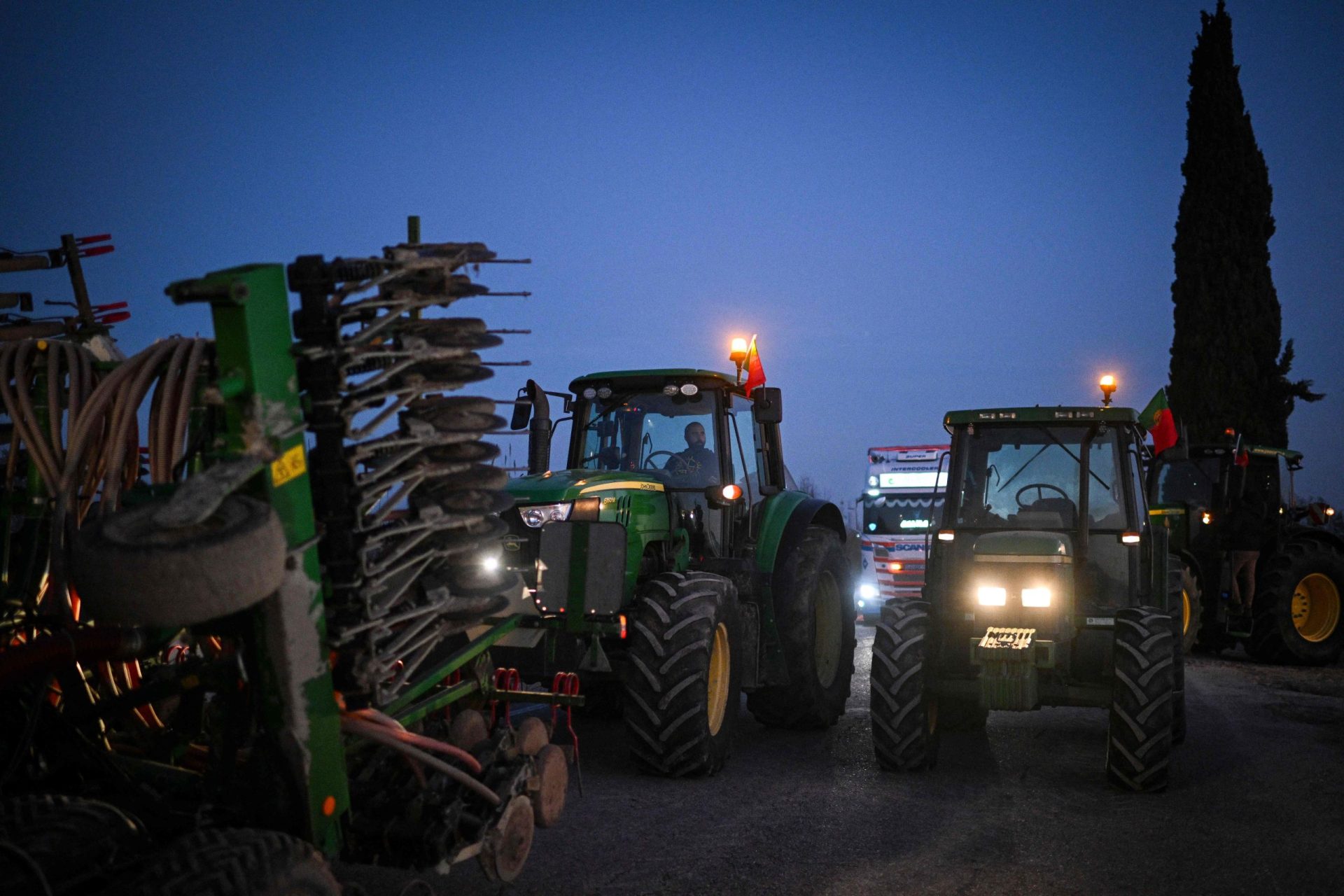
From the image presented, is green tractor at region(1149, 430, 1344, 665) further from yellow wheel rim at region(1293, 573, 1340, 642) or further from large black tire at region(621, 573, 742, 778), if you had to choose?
large black tire at region(621, 573, 742, 778)

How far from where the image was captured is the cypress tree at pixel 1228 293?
2130 cm

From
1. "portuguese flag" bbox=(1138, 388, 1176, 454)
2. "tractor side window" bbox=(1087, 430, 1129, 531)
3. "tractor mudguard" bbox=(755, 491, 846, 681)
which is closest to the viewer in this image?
"tractor side window" bbox=(1087, 430, 1129, 531)

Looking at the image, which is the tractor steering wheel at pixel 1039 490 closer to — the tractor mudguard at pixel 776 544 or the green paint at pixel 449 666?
the tractor mudguard at pixel 776 544

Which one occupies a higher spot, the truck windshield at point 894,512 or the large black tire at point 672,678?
the large black tire at point 672,678

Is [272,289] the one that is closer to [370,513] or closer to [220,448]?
[220,448]

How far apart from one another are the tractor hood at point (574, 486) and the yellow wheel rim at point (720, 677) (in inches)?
42.1

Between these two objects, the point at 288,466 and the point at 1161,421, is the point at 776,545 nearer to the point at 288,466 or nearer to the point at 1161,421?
the point at 1161,421

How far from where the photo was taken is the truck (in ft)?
52.7

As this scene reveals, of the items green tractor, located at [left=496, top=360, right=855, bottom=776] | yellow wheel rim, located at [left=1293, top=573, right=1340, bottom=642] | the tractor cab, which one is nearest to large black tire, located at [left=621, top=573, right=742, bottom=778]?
green tractor, located at [left=496, top=360, right=855, bottom=776]

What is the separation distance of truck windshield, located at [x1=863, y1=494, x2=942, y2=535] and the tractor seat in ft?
29.3

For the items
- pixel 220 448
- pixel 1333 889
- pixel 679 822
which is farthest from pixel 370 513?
pixel 1333 889

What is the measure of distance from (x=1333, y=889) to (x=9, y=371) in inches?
219

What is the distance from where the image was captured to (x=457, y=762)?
153 inches

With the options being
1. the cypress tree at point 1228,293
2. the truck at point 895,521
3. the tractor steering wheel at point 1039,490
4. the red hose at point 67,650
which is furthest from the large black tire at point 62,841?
the cypress tree at point 1228,293
